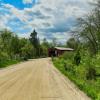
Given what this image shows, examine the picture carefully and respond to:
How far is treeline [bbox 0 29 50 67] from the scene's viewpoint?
7266 cm

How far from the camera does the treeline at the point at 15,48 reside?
72.7 metres

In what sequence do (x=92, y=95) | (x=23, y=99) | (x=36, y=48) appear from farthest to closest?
(x=36, y=48) < (x=92, y=95) < (x=23, y=99)

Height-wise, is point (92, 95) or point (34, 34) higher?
point (34, 34)

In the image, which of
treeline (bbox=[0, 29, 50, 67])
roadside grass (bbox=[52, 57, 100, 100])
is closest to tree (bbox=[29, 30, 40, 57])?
treeline (bbox=[0, 29, 50, 67])

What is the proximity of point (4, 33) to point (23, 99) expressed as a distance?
7906cm

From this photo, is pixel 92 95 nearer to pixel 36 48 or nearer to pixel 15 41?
pixel 15 41

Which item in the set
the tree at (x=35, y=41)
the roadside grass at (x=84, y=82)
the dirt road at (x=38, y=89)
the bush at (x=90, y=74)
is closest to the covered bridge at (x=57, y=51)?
the tree at (x=35, y=41)

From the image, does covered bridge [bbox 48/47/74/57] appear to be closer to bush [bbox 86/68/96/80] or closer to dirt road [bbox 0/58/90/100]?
bush [bbox 86/68/96/80]

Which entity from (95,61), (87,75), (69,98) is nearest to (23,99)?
(69,98)

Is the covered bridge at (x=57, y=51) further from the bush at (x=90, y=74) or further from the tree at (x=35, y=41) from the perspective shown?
the bush at (x=90, y=74)

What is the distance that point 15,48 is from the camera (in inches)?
4345

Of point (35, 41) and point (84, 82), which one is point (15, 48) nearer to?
point (35, 41)

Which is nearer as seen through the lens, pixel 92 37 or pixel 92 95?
pixel 92 95

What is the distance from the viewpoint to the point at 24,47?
376 ft
